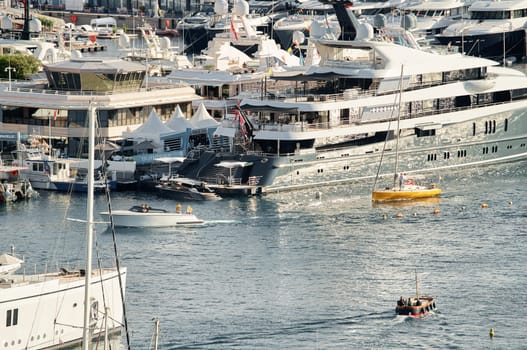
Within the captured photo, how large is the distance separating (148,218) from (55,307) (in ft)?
59.1

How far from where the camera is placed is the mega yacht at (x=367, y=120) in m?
69.9

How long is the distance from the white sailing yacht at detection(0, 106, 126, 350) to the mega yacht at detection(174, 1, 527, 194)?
2416 cm

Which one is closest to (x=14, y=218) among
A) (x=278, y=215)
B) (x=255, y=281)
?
(x=278, y=215)

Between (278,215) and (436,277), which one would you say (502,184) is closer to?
(278,215)

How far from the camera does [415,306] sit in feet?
156

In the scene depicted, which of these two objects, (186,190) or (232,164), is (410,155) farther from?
(186,190)

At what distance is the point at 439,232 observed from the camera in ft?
197

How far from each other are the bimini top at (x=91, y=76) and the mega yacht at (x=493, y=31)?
126 ft

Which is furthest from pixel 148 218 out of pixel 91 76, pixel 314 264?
pixel 91 76

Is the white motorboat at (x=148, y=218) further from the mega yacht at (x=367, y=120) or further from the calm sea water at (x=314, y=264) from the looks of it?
the mega yacht at (x=367, y=120)

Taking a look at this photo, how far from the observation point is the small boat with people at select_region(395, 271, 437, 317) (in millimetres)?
47531

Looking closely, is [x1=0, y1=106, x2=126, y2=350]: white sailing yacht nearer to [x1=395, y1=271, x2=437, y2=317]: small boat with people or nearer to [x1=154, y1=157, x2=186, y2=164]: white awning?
[x1=395, y1=271, x2=437, y2=317]: small boat with people

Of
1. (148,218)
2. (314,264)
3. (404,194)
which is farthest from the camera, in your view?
(404,194)

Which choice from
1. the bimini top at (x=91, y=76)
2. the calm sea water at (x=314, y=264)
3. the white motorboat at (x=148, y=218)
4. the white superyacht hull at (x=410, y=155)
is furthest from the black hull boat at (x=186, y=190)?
the bimini top at (x=91, y=76)
